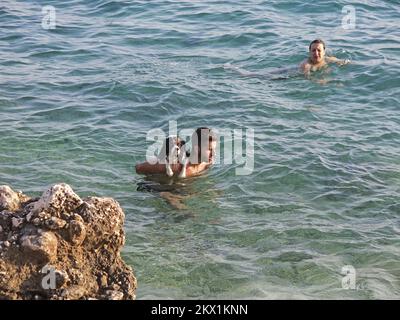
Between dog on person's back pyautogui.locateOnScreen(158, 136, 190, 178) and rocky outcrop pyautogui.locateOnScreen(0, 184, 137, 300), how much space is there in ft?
9.69

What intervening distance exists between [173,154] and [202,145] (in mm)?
433

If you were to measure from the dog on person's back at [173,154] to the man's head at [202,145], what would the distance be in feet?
0.41

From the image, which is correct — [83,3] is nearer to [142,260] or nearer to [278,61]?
[278,61]

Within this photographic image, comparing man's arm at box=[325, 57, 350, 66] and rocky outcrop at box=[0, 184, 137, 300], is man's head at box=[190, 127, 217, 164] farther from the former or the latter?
man's arm at box=[325, 57, 350, 66]

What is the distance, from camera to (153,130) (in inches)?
385

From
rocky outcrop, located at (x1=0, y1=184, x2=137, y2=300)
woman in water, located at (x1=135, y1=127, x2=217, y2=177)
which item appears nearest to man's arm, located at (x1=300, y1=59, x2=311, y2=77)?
woman in water, located at (x1=135, y1=127, x2=217, y2=177)

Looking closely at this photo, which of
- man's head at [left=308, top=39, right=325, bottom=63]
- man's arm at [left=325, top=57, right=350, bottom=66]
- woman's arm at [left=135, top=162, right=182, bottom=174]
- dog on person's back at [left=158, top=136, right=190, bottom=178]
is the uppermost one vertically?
man's head at [left=308, top=39, right=325, bottom=63]

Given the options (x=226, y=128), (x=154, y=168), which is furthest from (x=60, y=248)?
(x=226, y=128)

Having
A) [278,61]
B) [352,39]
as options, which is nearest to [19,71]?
[278,61]

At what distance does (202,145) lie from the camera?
25.8 feet

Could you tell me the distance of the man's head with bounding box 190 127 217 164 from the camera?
774cm

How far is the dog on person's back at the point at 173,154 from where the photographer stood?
24.3ft

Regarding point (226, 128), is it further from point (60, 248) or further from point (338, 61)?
point (60, 248)
